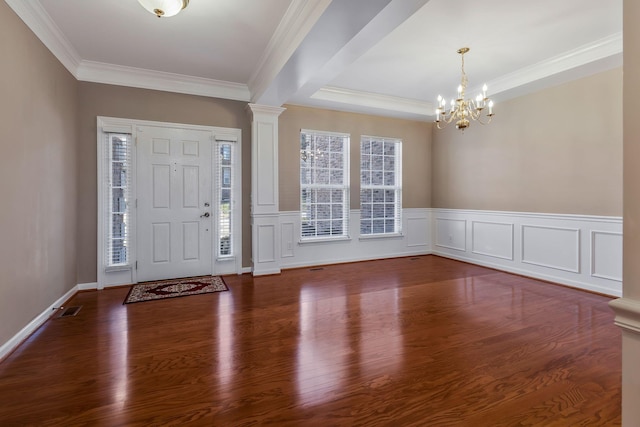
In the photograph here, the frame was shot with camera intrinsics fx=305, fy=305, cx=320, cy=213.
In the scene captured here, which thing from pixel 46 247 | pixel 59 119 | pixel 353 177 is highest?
pixel 59 119

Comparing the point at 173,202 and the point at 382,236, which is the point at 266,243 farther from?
the point at 382,236

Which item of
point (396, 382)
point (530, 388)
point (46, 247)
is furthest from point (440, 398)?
point (46, 247)

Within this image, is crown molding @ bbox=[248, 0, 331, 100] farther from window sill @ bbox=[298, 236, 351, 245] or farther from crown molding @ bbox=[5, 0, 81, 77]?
window sill @ bbox=[298, 236, 351, 245]

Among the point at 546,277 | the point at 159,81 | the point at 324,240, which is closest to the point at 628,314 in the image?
the point at 546,277

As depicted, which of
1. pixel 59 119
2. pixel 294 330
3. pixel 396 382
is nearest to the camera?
pixel 396 382

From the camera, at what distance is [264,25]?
2.94 m

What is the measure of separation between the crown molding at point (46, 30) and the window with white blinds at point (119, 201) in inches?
35.6

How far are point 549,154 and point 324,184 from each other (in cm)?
333

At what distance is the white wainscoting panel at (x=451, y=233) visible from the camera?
562 centimetres

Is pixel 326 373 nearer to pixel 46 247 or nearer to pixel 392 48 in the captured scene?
pixel 46 247

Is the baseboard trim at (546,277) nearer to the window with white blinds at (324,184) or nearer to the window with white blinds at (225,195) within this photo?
the window with white blinds at (324,184)

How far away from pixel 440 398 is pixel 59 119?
432 cm

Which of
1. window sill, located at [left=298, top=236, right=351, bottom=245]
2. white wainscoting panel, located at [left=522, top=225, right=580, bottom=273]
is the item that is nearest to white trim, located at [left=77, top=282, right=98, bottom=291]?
window sill, located at [left=298, top=236, right=351, bottom=245]

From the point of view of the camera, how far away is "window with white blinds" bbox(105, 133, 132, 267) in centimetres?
400
